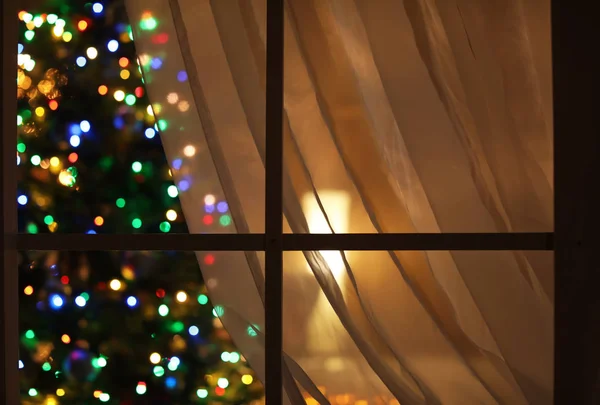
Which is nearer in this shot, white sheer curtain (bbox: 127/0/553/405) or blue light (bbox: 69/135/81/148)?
white sheer curtain (bbox: 127/0/553/405)

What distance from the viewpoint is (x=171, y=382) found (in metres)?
1.80

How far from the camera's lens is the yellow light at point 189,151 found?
1517 millimetres

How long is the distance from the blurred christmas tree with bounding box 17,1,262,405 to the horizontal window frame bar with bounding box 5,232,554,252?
1.49 ft

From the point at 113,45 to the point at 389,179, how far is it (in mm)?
1077

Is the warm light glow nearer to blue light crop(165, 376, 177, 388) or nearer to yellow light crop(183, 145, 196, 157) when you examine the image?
yellow light crop(183, 145, 196, 157)

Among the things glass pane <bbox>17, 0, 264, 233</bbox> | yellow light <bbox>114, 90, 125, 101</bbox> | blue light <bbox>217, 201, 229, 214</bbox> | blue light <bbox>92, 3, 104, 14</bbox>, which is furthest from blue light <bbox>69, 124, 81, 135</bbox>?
blue light <bbox>217, 201, 229, 214</bbox>

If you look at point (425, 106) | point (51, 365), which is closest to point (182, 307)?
point (51, 365)

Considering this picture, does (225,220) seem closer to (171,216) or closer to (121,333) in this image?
(171,216)

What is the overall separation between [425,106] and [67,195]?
1224mm

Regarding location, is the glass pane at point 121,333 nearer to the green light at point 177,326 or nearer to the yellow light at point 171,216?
the green light at point 177,326

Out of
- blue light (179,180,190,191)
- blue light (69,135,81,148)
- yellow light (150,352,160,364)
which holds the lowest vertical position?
yellow light (150,352,160,364)

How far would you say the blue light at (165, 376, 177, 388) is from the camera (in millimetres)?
1795

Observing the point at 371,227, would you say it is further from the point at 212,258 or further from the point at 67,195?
the point at 67,195
